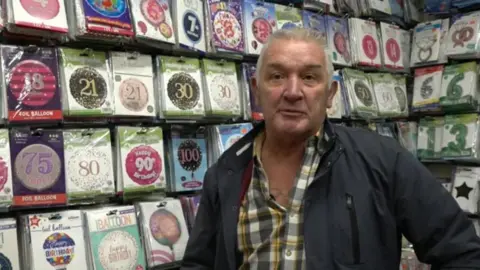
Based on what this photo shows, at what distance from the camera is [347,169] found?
1.24 meters

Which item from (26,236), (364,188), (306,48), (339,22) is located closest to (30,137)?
(26,236)

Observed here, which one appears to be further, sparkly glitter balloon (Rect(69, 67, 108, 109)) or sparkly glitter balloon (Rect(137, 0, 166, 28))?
sparkly glitter balloon (Rect(137, 0, 166, 28))

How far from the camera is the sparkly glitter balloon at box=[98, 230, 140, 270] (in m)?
1.81

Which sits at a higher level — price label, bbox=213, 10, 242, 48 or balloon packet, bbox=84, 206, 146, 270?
price label, bbox=213, 10, 242, 48

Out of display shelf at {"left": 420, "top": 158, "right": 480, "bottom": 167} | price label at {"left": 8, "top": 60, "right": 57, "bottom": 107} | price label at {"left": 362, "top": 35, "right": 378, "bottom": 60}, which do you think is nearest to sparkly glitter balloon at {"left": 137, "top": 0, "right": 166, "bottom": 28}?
price label at {"left": 8, "top": 60, "right": 57, "bottom": 107}

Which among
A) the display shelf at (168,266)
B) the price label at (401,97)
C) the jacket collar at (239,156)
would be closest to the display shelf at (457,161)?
the price label at (401,97)

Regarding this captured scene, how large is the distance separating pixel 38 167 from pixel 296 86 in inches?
39.7

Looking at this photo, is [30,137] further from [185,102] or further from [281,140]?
[281,140]

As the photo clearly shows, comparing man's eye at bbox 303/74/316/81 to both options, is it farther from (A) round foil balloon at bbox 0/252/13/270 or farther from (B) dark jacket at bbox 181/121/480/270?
(A) round foil balloon at bbox 0/252/13/270

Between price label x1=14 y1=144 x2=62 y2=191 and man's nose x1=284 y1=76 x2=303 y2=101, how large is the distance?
0.96 m

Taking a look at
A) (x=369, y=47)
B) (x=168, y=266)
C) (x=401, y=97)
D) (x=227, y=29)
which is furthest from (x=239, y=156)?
(x=401, y=97)

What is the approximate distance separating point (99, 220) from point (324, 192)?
3.22 feet

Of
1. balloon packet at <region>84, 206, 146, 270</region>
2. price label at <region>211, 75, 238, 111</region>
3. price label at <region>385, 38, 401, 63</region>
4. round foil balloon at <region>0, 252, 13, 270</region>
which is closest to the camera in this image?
round foil balloon at <region>0, 252, 13, 270</region>

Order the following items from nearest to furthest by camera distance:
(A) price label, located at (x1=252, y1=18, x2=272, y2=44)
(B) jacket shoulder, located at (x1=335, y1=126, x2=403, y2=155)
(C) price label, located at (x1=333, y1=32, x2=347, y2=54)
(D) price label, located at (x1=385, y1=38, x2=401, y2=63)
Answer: (B) jacket shoulder, located at (x1=335, y1=126, x2=403, y2=155), (A) price label, located at (x1=252, y1=18, x2=272, y2=44), (C) price label, located at (x1=333, y1=32, x2=347, y2=54), (D) price label, located at (x1=385, y1=38, x2=401, y2=63)
